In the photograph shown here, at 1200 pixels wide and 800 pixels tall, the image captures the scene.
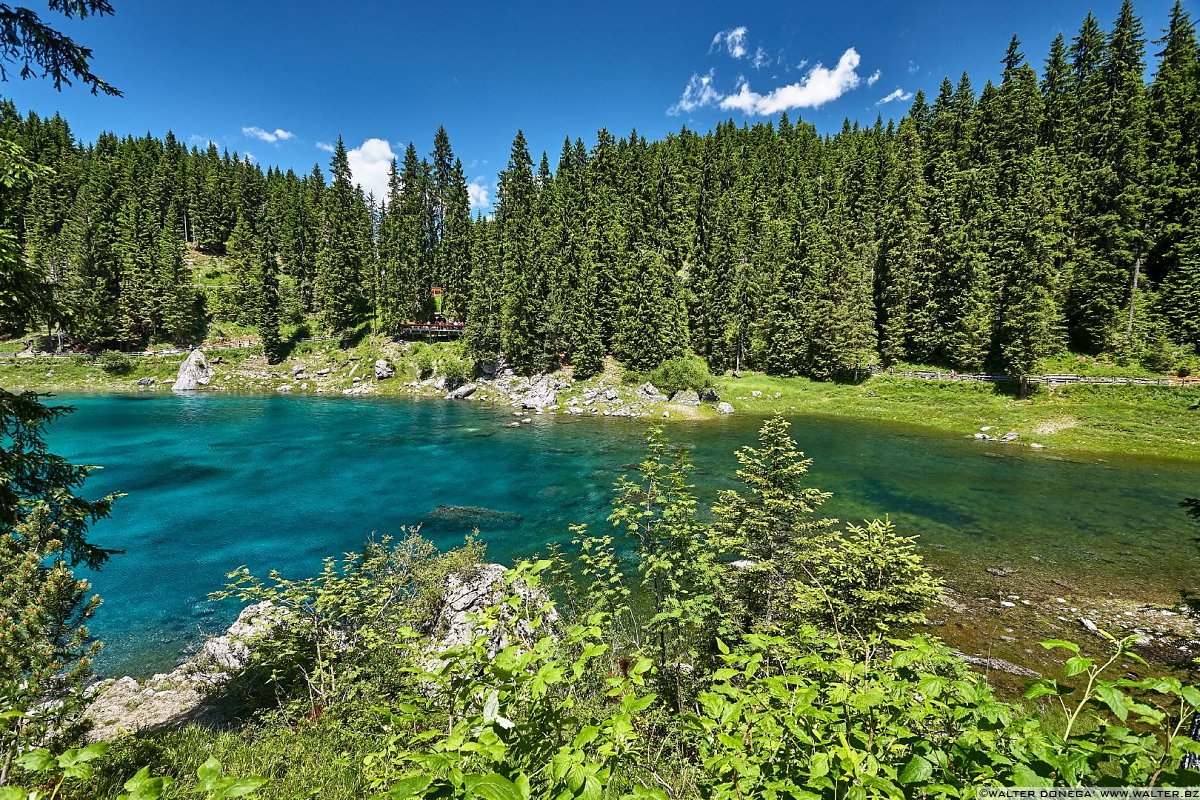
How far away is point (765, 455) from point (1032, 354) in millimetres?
51103

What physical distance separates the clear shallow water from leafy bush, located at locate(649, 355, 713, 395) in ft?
33.7

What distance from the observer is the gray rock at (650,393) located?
184 ft

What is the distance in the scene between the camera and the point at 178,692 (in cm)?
1084

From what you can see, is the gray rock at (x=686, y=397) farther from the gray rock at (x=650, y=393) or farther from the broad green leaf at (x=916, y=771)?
the broad green leaf at (x=916, y=771)

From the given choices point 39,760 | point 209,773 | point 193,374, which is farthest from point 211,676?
point 193,374

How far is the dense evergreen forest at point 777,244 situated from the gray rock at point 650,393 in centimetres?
525

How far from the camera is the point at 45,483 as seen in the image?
8.04 m

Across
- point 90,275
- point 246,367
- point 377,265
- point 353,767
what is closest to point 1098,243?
point 353,767

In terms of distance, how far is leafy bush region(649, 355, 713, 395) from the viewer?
56000mm

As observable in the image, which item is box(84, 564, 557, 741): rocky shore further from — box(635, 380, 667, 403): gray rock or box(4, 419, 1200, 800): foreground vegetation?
box(635, 380, 667, 403): gray rock

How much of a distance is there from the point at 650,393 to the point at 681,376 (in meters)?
4.13

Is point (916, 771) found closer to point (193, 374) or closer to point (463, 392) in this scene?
point (463, 392)

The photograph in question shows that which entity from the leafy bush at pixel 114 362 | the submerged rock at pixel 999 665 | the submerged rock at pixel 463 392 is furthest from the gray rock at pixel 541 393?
the leafy bush at pixel 114 362

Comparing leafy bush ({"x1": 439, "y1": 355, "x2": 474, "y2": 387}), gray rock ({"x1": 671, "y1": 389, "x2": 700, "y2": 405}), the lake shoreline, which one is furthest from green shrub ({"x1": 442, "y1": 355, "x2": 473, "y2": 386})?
gray rock ({"x1": 671, "y1": 389, "x2": 700, "y2": 405})
